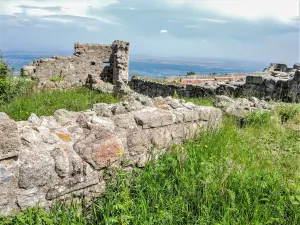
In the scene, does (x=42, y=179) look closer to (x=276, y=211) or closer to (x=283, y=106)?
(x=276, y=211)

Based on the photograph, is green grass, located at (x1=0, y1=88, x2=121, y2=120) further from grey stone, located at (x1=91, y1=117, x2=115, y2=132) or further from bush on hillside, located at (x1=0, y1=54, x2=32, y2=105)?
grey stone, located at (x1=91, y1=117, x2=115, y2=132)

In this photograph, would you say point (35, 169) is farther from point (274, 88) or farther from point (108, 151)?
point (274, 88)

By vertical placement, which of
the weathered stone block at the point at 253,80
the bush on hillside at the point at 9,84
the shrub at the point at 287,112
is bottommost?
the bush on hillside at the point at 9,84

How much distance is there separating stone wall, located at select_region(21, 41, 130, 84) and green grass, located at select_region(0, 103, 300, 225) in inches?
641

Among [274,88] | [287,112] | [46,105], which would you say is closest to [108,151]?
[287,112]

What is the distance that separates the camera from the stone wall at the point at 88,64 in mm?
20188

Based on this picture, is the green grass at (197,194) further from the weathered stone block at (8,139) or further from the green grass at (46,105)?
the green grass at (46,105)

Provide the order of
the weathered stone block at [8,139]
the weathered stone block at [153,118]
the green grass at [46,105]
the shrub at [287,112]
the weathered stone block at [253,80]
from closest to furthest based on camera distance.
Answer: the weathered stone block at [8,139] < the weathered stone block at [153,118] < the shrub at [287,112] < the green grass at [46,105] < the weathered stone block at [253,80]

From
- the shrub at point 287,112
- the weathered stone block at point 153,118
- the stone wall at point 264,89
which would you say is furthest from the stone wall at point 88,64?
the weathered stone block at point 153,118

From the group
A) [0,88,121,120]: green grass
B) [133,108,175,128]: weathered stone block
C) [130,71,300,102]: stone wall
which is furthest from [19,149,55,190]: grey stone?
[130,71,300,102]: stone wall

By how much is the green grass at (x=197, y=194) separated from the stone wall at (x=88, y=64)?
641 inches

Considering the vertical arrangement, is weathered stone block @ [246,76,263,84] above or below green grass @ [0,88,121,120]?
above

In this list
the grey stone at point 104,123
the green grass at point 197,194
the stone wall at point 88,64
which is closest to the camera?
the green grass at point 197,194

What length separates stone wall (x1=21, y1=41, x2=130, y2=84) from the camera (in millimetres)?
20188
